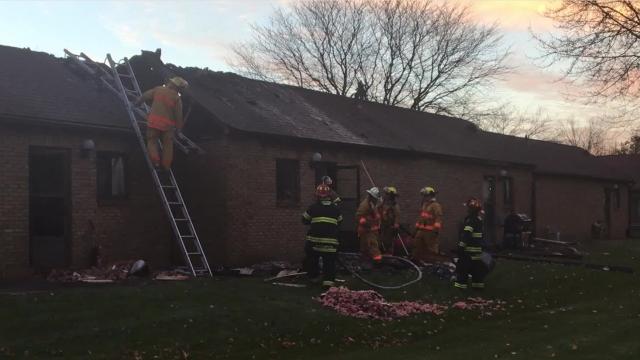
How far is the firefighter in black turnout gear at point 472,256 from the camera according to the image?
13.0 metres

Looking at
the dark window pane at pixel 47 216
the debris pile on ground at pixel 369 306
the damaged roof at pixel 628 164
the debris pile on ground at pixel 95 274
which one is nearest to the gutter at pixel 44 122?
the dark window pane at pixel 47 216

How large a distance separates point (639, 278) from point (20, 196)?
13.3 meters

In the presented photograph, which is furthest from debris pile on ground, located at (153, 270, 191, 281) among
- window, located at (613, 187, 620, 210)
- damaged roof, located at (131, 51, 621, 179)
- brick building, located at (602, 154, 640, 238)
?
brick building, located at (602, 154, 640, 238)

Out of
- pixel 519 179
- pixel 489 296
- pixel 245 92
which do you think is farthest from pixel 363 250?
pixel 519 179

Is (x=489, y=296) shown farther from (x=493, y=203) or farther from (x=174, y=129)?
(x=493, y=203)

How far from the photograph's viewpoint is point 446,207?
877 inches

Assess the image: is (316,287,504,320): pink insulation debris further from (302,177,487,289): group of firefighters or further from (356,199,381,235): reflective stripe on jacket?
(356,199,381,235): reflective stripe on jacket

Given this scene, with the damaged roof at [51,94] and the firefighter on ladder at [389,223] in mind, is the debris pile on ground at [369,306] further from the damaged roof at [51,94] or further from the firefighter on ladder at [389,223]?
the damaged roof at [51,94]

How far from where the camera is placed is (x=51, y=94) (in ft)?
45.3

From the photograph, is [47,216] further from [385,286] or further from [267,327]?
[385,286]

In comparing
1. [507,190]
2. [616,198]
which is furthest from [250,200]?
[616,198]

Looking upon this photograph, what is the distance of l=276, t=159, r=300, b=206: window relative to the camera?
1655 centimetres

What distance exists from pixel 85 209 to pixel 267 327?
20.1 ft

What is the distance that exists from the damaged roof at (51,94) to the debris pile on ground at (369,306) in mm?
6077
